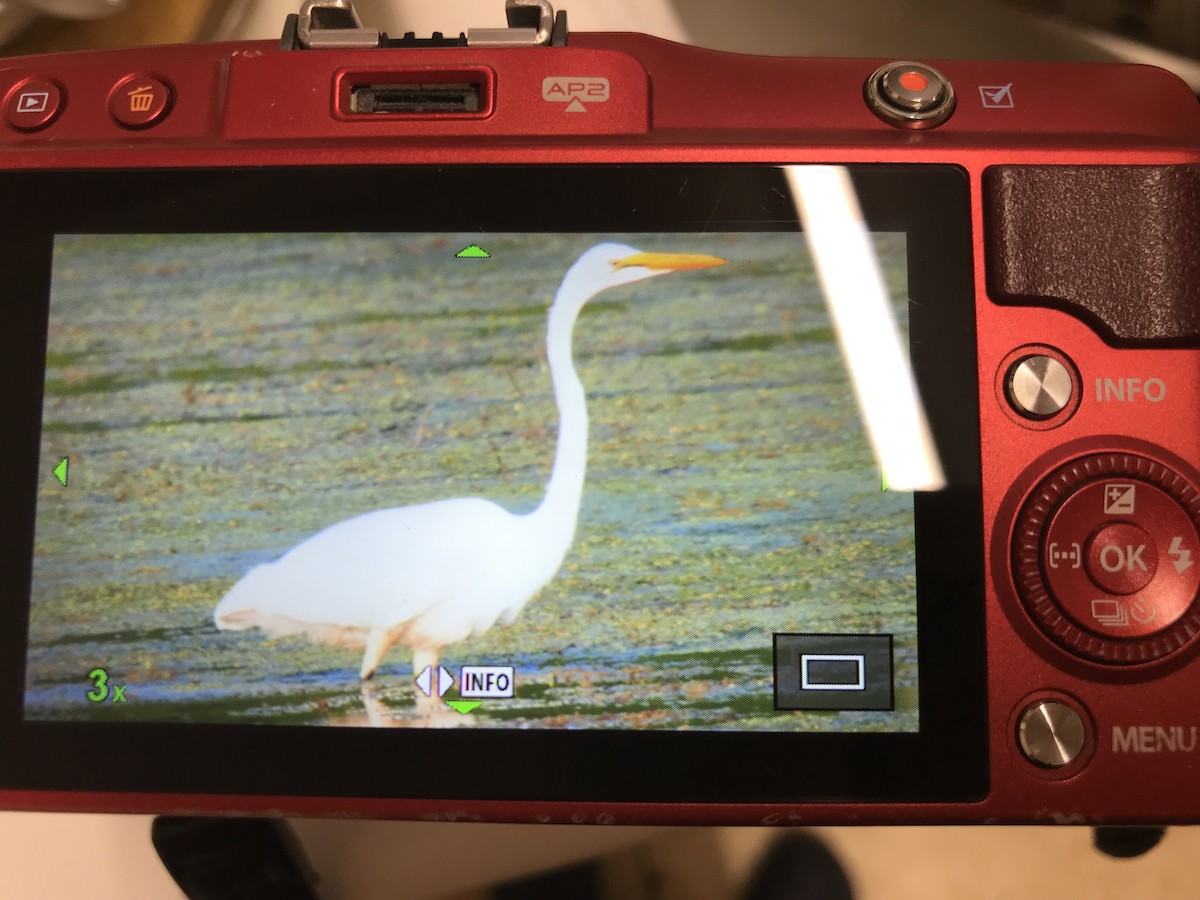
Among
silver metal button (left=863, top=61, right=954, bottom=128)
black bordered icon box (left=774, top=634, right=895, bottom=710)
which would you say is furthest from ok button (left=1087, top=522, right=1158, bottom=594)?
silver metal button (left=863, top=61, right=954, bottom=128)

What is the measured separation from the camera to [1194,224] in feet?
1.46

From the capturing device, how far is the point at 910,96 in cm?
47

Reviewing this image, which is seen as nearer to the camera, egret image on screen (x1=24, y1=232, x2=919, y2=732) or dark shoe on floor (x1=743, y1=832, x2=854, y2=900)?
egret image on screen (x1=24, y1=232, x2=919, y2=732)

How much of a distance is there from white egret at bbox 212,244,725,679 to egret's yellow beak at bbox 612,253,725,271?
0.01m

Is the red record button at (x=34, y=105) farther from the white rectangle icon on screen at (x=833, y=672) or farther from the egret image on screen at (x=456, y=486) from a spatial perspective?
the white rectangle icon on screen at (x=833, y=672)

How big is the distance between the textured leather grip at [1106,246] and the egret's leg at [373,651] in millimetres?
357

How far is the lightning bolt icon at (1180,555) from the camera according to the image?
1.41 feet

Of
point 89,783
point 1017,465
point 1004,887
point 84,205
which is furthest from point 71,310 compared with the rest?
point 1004,887

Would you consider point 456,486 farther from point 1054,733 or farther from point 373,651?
point 1054,733

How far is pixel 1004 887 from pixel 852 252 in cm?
43

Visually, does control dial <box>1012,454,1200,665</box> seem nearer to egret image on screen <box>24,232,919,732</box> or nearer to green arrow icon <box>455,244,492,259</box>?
egret image on screen <box>24,232,919,732</box>

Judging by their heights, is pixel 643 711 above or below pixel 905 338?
below

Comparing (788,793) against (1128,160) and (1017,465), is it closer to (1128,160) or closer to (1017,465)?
(1017,465)

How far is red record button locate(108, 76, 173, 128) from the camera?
1.60ft
